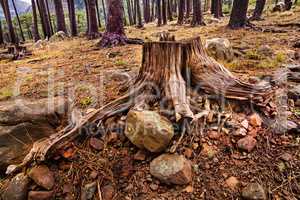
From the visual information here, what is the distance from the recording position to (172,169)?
1989mm

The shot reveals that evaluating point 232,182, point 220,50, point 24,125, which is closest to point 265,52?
point 220,50

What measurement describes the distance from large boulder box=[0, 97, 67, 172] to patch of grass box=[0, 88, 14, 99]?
1098 mm

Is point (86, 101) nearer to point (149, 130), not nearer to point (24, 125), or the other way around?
point (24, 125)

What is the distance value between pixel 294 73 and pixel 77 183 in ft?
9.46

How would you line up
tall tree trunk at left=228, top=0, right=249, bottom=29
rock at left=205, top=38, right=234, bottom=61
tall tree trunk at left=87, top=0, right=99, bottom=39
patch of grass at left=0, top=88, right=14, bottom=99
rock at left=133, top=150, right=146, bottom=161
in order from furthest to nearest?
1. tall tree trunk at left=87, top=0, right=99, bottom=39
2. tall tree trunk at left=228, top=0, right=249, bottom=29
3. rock at left=205, top=38, right=234, bottom=61
4. patch of grass at left=0, top=88, right=14, bottom=99
5. rock at left=133, top=150, right=146, bottom=161

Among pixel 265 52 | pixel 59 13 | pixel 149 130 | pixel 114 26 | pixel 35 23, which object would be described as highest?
pixel 59 13

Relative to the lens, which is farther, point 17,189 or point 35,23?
point 35,23

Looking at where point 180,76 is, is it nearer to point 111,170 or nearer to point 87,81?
point 111,170

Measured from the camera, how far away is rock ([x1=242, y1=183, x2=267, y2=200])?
1.85 metres

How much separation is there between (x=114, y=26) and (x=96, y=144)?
525cm

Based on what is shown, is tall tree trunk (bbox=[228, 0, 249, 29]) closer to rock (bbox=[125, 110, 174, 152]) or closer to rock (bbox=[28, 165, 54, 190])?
rock (bbox=[125, 110, 174, 152])

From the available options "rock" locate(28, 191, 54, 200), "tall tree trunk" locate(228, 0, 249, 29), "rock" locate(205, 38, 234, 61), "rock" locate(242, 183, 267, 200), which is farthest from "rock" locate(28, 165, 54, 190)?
"tall tree trunk" locate(228, 0, 249, 29)

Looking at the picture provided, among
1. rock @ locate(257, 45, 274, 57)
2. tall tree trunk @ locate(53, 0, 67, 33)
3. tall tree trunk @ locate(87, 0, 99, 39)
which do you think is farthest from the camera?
tall tree trunk @ locate(53, 0, 67, 33)

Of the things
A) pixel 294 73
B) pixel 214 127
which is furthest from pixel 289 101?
pixel 214 127
